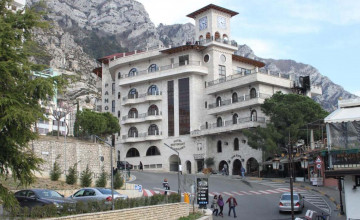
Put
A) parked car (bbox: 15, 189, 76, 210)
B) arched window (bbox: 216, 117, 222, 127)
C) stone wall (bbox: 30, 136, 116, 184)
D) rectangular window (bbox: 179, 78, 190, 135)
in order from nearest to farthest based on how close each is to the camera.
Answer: parked car (bbox: 15, 189, 76, 210) → stone wall (bbox: 30, 136, 116, 184) → arched window (bbox: 216, 117, 222, 127) → rectangular window (bbox: 179, 78, 190, 135)

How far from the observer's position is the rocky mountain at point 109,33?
139m

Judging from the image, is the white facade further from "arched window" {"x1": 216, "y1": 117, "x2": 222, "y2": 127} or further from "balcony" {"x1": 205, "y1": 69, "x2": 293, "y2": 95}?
"arched window" {"x1": 216, "y1": 117, "x2": 222, "y2": 127}

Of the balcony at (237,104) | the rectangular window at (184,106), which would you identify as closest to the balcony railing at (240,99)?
the balcony at (237,104)

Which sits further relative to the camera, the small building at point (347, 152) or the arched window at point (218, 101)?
the arched window at point (218, 101)

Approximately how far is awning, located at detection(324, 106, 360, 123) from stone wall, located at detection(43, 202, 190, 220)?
9276mm

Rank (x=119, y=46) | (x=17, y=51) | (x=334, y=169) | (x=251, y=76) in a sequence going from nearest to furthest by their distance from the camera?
(x=17, y=51) → (x=334, y=169) → (x=251, y=76) → (x=119, y=46)

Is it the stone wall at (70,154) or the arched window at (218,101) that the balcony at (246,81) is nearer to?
the arched window at (218,101)

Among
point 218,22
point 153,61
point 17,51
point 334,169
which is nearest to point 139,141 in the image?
point 153,61

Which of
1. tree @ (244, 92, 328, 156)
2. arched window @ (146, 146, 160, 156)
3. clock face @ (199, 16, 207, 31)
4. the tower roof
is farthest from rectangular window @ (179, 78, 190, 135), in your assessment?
tree @ (244, 92, 328, 156)

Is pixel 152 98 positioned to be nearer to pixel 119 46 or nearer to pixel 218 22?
pixel 218 22

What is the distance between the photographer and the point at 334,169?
23.0 m

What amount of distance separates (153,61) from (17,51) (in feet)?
190

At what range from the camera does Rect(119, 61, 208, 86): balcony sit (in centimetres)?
6769

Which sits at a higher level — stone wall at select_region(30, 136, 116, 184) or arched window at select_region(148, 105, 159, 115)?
arched window at select_region(148, 105, 159, 115)
